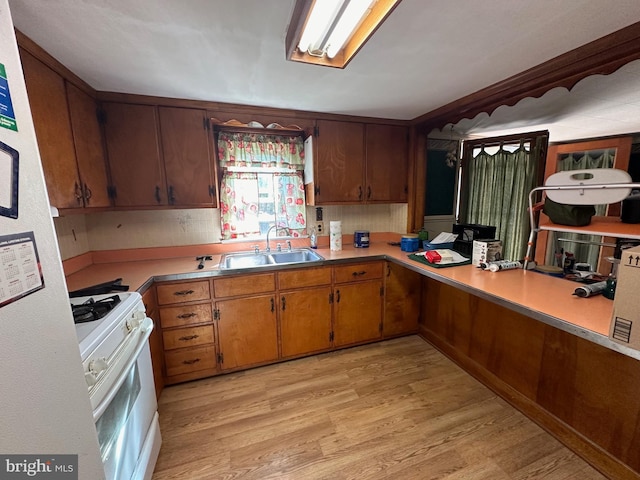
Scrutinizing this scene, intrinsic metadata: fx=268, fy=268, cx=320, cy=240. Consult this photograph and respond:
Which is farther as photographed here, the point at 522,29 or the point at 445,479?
the point at 445,479

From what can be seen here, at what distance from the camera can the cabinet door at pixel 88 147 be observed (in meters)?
1.65

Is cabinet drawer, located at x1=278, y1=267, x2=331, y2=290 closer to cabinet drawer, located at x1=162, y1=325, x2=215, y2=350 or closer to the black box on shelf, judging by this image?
cabinet drawer, located at x1=162, y1=325, x2=215, y2=350

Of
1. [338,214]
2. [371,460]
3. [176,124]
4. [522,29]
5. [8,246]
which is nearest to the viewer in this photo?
[8,246]

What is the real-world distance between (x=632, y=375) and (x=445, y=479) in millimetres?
1037

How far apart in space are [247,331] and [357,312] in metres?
0.97

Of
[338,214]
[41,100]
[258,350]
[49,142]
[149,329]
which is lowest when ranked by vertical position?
[258,350]

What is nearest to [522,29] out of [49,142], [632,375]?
[632,375]

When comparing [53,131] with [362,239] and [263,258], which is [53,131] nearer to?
[263,258]

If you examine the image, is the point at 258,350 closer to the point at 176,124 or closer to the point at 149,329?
the point at 149,329

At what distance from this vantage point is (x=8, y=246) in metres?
0.48

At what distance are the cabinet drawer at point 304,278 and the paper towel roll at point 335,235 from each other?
0.37 meters

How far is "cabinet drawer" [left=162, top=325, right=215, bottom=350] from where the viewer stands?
1.95 metres

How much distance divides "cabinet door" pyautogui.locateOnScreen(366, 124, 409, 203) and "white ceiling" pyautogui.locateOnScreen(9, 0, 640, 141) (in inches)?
16.8

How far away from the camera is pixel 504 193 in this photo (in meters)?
3.14
